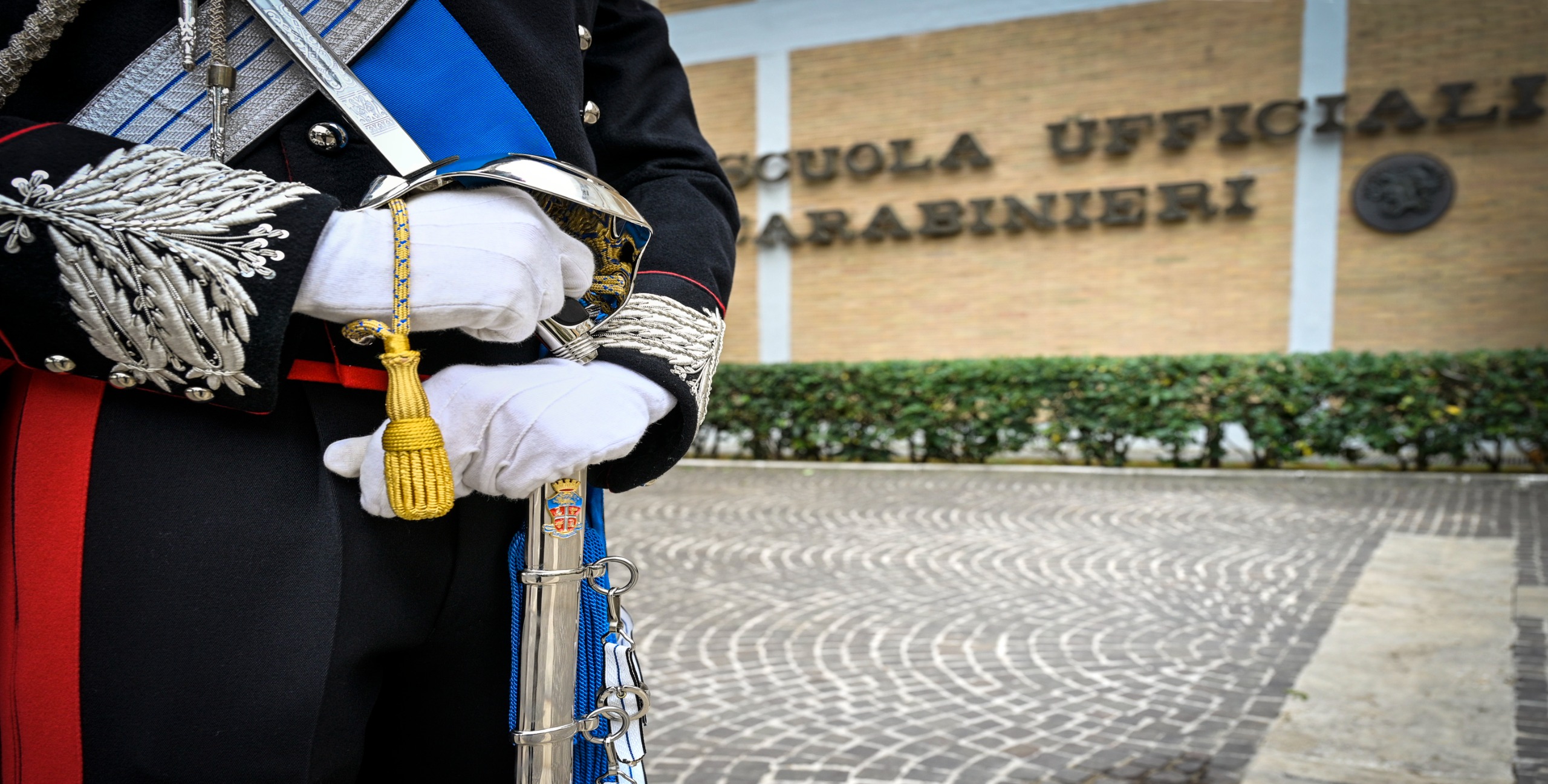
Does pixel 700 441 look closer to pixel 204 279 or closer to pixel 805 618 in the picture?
pixel 805 618

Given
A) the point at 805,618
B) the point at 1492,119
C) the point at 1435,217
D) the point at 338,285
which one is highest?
the point at 1492,119

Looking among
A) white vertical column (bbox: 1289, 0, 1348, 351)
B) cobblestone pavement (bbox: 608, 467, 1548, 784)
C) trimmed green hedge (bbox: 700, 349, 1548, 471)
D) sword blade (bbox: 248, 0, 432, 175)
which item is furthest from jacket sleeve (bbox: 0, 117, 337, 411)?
white vertical column (bbox: 1289, 0, 1348, 351)

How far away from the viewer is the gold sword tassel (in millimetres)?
840

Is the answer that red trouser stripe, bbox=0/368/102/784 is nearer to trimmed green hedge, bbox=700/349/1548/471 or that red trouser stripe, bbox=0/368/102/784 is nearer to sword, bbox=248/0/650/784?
sword, bbox=248/0/650/784

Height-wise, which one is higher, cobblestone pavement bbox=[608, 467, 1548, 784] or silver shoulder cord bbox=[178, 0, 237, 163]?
silver shoulder cord bbox=[178, 0, 237, 163]

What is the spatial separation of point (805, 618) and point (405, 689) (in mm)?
4068

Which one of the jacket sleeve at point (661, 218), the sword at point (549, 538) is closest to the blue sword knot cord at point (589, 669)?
the sword at point (549, 538)

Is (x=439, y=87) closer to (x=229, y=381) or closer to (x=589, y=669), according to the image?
(x=229, y=381)

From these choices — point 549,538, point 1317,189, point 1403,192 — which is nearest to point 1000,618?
point 549,538

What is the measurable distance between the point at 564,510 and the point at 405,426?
0.84ft

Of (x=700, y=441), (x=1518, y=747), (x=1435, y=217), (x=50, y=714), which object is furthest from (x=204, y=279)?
(x=1435, y=217)

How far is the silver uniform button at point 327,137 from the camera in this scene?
96cm

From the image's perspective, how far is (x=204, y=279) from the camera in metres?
0.83

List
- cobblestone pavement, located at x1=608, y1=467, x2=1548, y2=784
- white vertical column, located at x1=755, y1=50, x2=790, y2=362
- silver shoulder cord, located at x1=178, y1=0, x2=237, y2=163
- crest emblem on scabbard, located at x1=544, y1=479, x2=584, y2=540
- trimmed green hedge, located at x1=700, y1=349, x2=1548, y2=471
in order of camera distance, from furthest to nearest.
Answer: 1. white vertical column, located at x1=755, y1=50, x2=790, y2=362
2. trimmed green hedge, located at x1=700, y1=349, x2=1548, y2=471
3. cobblestone pavement, located at x1=608, y1=467, x2=1548, y2=784
4. crest emblem on scabbard, located at x1=544, y1=479, x2=584, y2=540
5. silver shoulder cord, located at x1=178, y1=0, x2=237, y2=163
